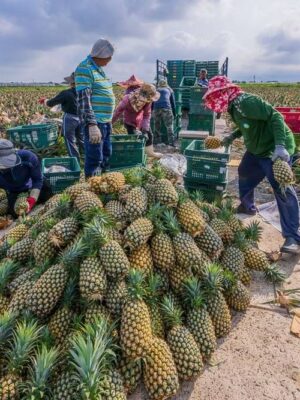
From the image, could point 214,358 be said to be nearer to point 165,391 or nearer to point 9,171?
point 165,391

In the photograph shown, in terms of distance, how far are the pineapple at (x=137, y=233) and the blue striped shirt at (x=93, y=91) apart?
91.8 inches

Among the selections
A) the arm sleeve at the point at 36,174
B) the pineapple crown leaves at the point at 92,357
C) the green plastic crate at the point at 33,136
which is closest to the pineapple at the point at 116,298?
the pineapple crown leaves at the point at 92,357

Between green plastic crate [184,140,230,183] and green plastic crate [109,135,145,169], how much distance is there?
116 centimetres

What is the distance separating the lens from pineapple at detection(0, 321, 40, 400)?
81.0 inches

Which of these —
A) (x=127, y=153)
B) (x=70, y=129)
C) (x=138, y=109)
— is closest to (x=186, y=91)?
(x=138, y=109)

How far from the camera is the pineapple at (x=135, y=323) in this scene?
230 centimetres

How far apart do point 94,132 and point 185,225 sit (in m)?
2.23

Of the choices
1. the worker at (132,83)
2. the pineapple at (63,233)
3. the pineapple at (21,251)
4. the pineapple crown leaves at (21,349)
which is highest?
the worker at (132,83)

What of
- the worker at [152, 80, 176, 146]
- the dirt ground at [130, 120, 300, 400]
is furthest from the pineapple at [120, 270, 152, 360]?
the worker at [152, 80, 176, 146]

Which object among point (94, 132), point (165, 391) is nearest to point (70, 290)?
point (165, 391)

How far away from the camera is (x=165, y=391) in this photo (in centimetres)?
228

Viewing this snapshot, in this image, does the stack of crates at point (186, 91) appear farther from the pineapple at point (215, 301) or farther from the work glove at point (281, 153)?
the pineapple at point (215, 301)

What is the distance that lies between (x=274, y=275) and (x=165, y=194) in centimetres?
157

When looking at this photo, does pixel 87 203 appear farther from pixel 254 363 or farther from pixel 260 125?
pixel 260 125
